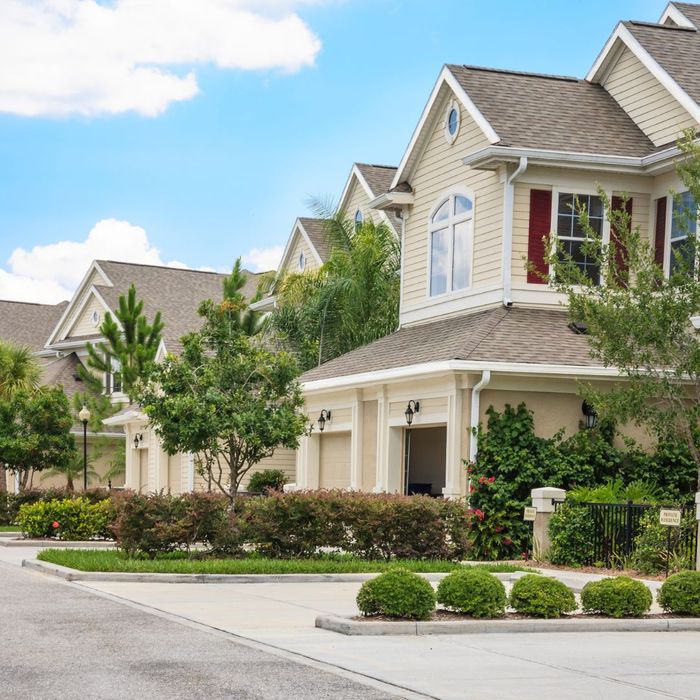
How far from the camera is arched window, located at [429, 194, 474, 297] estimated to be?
26.1 m

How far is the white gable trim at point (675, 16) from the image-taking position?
28.5 metres

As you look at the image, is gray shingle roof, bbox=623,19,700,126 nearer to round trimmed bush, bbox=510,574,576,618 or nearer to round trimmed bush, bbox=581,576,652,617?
round trimmed bush, bbox=581,576,652,617

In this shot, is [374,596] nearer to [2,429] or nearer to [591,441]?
[591,441]

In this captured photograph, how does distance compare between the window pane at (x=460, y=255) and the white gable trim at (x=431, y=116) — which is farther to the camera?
the window pane at (x=460, y=255)

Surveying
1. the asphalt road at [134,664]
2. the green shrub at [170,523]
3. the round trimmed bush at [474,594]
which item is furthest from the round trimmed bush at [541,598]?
the green shrub at [170,523]

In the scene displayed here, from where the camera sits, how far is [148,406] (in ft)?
70.0

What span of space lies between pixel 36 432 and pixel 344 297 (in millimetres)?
9441

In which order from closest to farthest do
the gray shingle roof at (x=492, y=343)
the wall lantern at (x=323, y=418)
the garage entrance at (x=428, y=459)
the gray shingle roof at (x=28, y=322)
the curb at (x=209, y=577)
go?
1. the curb at (x=209, y=577)
2. the gray shingle roof at (x=492, y=343)
3. the wall lantern at (x=323, y=418)
4. the garage entrance at (x=428, y=459)
5. the gray shingle roof at (x=28, y=322)

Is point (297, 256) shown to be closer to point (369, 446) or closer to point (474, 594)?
point (369, 446)

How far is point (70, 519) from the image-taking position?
2714cm

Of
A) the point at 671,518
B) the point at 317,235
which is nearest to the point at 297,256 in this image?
the point at 317,235

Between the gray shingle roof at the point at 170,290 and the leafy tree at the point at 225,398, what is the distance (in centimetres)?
2655

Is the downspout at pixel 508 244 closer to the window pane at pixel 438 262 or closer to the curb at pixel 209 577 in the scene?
the window pane at pixel 438 262

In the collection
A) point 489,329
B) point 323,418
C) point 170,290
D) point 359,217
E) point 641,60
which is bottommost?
point 323,418
